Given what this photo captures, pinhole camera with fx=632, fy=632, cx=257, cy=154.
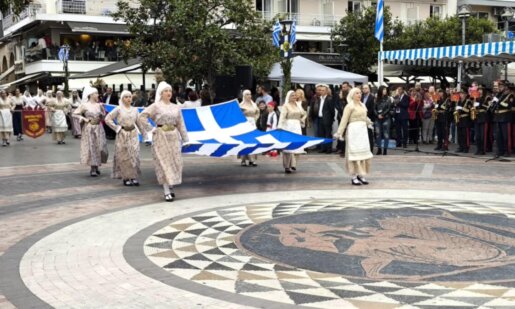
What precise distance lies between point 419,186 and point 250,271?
6343 mm

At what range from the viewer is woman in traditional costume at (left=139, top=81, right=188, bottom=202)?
10.4m

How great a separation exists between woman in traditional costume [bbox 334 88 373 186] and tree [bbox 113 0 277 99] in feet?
37.0

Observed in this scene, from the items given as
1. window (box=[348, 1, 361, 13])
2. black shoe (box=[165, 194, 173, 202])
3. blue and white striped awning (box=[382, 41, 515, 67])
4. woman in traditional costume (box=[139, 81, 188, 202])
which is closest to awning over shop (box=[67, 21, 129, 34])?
window (box=[348, 1, 361, 13])

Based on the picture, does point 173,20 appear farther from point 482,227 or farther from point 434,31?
point 434,31

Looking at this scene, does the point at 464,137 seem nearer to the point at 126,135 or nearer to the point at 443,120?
the point at 443,120

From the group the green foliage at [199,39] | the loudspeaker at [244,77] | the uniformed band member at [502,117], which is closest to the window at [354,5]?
the green foliage at [199,39]

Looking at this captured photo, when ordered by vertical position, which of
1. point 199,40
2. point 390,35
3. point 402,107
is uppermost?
point 390,35

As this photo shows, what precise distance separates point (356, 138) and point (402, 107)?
8349 millimetres

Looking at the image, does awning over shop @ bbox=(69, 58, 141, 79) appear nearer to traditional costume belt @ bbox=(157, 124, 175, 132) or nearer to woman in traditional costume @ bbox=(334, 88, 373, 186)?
woman in traditional costume @ bbox=(334, 88, 373, 186)

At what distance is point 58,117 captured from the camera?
70.4ft

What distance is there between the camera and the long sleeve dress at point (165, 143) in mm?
10344

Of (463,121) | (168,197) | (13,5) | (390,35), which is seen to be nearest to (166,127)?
(168,197)

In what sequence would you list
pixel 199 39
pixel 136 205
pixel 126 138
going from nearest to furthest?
pixel 136 205 < pixel 126 138 < pixel 199 39

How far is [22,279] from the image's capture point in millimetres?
6160
